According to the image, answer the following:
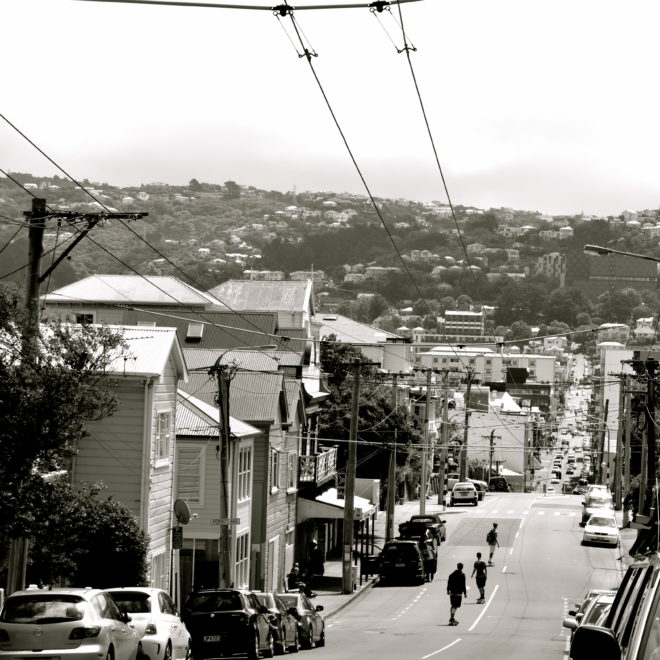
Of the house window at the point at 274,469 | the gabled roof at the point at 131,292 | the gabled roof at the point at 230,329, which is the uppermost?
the gabled roof at the point at 131,292

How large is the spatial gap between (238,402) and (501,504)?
42.7 meters

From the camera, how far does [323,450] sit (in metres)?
58.8

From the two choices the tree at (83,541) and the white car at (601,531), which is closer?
the tree at (83,541)

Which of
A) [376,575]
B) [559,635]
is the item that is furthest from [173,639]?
[376,575]

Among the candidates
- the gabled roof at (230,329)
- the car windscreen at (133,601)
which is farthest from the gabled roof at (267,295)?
the car windscreen at (133,601)

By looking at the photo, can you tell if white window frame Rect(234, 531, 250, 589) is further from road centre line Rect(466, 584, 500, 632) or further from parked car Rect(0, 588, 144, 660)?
parked car Rect(0, 588, 144, 660)

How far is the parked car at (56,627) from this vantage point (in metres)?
15.6

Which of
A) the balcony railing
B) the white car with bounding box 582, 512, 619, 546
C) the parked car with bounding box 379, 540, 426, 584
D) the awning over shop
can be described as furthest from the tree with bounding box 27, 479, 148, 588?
the white car with bounding box 582, 512, 619, 546

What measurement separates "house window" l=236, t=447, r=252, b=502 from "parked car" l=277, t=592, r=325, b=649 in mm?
9404

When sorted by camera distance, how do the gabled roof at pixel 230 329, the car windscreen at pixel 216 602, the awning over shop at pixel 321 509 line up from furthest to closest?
the gabled roof at pixel 230 329
the awning over shop at pixel 321 509
the car windscreen at pixel 216 602

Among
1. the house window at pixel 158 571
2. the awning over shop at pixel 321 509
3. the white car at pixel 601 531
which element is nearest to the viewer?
the house window at pixel 158 571

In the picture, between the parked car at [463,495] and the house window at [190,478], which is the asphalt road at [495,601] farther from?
the house window at [190,478]

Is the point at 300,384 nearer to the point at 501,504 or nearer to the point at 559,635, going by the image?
the point at 559,635

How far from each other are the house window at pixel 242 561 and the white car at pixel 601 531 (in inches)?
855
